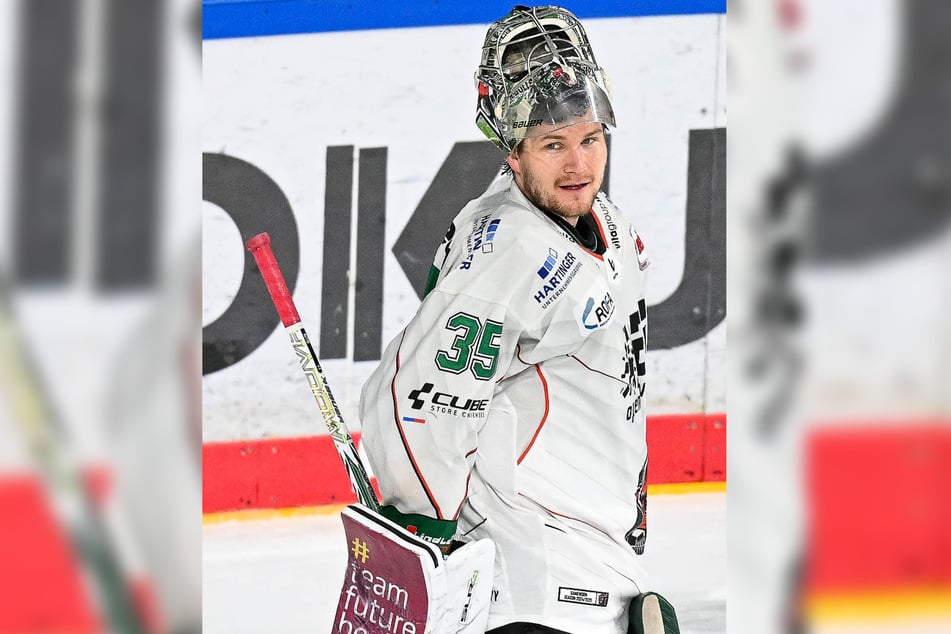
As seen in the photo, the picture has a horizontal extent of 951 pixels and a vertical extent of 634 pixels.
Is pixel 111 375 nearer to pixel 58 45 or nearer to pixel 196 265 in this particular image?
pixel 196 265

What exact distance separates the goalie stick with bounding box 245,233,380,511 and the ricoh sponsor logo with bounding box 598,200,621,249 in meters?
0.50

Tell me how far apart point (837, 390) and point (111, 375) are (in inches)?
46.6

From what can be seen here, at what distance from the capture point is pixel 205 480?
315 centimetres

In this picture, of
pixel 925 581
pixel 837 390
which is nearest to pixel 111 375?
pixel 837 390

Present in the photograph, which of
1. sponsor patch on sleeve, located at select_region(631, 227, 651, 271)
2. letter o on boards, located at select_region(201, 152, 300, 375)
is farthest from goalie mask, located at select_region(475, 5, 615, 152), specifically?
letter o on boards, located at select_region(201, 152, 300, 375)

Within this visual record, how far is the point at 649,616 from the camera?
5.72 ft

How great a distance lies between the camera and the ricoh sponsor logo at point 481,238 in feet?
5.29

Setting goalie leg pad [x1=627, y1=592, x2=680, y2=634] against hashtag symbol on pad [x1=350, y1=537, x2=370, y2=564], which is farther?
goalie leg pad [x1=627, y1=592, x2=680, y2=634]

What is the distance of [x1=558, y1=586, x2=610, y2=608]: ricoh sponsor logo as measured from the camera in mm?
1713

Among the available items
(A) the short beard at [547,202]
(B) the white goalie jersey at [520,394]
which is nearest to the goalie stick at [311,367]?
(B) the white goalie jersey at [520,394]

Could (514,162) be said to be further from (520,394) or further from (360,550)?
(360,550)

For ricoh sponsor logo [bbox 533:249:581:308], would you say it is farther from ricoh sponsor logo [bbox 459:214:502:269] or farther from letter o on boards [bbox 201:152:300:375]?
letter o on boards [bbox 201:152:300:375]

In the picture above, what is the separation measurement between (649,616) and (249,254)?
1.75 metres

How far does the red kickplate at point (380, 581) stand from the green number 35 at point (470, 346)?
0.22m
